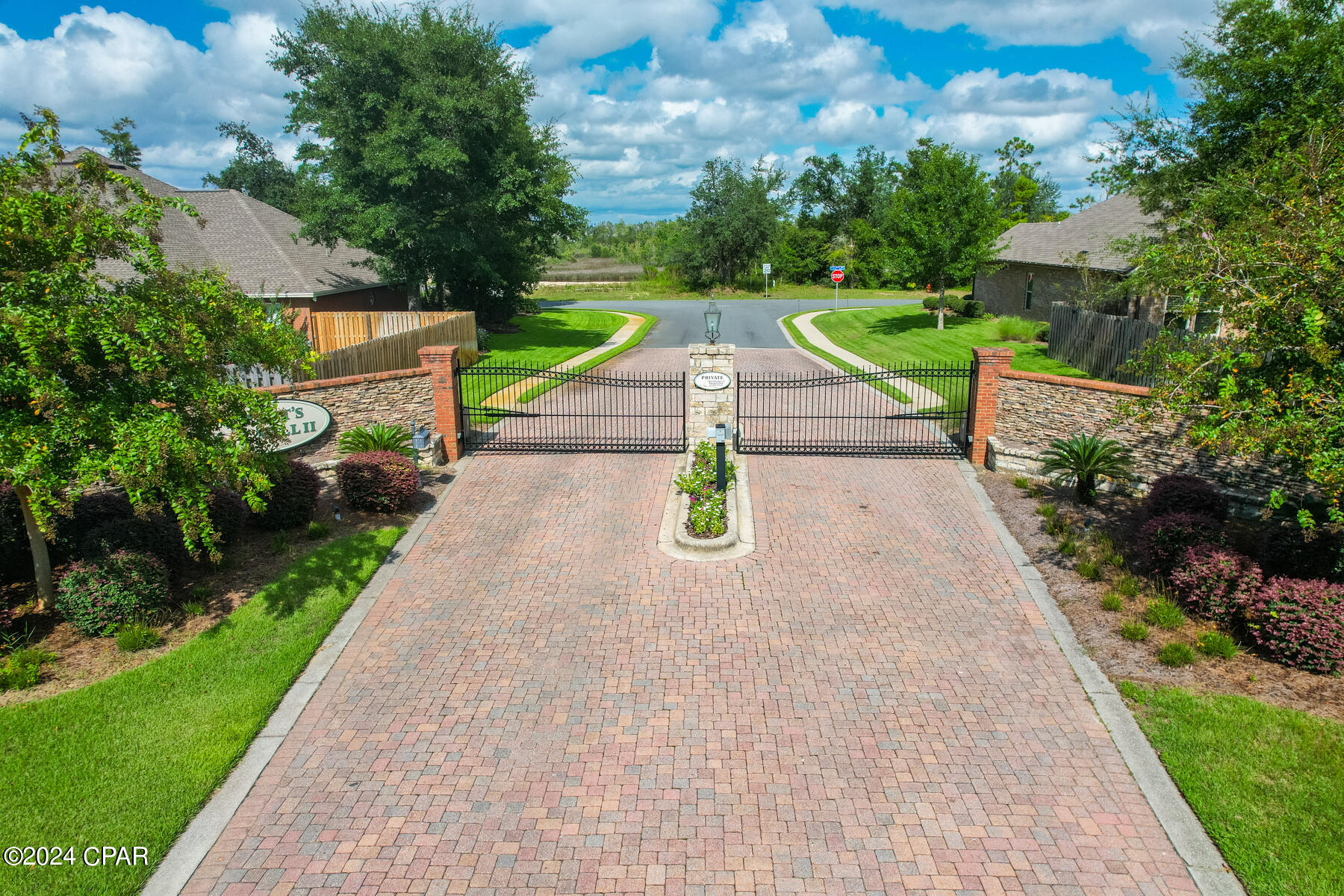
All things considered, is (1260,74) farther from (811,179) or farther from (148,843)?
(811,179)

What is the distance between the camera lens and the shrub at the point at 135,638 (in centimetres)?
884

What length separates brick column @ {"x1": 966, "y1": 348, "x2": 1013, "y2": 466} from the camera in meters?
15.4

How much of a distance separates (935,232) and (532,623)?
27348 mm

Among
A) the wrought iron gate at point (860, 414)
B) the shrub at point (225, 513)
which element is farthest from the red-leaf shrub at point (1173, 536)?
the shrub at point (225, 513)

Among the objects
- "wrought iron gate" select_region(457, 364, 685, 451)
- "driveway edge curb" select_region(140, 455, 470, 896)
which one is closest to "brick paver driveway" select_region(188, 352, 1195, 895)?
"driveway edge curb" select_region(140, 455, 470, 896)

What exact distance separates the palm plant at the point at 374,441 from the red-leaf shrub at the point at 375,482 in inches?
31.7

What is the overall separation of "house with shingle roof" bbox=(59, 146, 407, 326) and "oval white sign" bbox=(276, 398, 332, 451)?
12493mm

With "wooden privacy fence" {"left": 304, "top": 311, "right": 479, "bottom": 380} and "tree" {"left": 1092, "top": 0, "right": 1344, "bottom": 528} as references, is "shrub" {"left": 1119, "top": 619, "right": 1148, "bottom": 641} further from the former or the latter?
"wooden privacy fence" {"left": 304, "top": 311, "right": 479, "bottom": 380}

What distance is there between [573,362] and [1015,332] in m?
16.4

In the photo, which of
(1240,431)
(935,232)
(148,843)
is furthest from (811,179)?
(148,843)

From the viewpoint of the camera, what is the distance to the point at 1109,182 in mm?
21188

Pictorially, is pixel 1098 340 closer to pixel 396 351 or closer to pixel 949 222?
pixel 949 222

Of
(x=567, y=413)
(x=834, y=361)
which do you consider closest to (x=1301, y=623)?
(x=567, y=413)

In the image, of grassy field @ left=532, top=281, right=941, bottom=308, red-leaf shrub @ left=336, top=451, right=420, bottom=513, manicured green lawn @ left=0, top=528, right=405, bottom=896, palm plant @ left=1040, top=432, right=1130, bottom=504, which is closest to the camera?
manicured green lawn @ left=0, top=528, right=405, bottom=896
